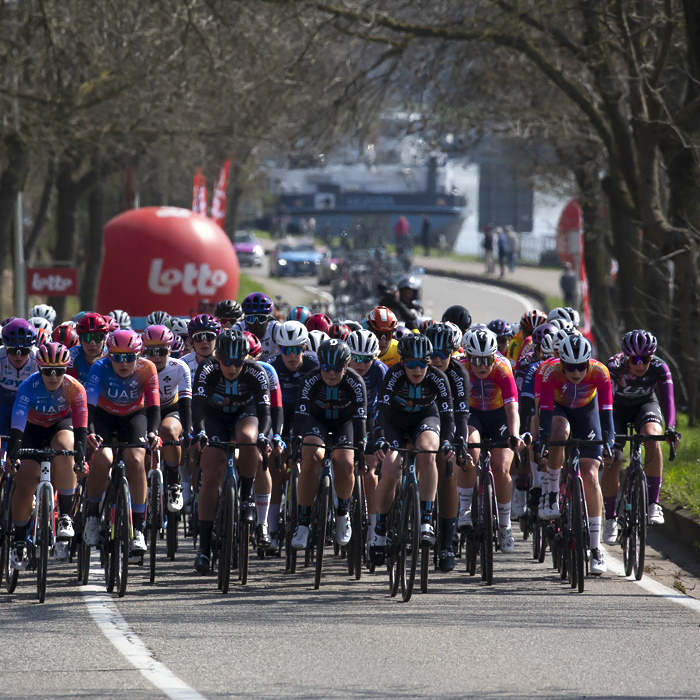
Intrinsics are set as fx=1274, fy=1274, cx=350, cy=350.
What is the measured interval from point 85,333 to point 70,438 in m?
1.63

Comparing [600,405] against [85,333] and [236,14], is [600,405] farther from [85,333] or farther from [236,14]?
[236,14]

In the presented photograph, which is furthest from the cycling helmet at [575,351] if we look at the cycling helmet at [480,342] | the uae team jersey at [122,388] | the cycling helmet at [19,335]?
the cycling helmet at [19,335]

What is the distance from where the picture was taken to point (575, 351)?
9477 millimetres

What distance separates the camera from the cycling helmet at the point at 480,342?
396 inches

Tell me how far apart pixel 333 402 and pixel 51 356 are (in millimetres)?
2107

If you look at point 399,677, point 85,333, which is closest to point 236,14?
point 85,333

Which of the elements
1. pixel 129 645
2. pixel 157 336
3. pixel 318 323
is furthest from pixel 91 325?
pixel 129 645

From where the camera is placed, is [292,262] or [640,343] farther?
[292,262]

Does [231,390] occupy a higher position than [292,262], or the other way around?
[292,262]

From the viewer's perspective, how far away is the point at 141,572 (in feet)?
32.6

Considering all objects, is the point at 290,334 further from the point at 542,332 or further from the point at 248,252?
the point at 248,252

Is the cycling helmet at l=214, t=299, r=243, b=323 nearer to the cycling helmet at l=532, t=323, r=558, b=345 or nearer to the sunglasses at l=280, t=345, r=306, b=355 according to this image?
the sunglasses at l=280, t=345, r=306, b=355

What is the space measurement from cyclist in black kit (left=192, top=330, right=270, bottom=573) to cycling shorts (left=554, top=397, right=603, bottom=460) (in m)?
2.30

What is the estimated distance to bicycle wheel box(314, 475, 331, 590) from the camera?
29.9 feet
